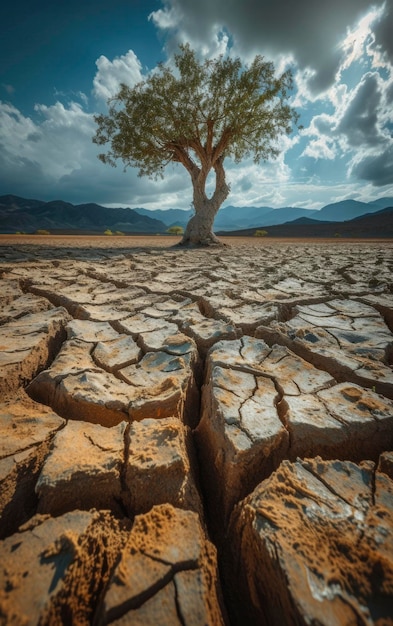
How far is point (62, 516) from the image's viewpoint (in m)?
0.67

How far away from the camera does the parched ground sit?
54 cm

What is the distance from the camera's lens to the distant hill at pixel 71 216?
6625cm

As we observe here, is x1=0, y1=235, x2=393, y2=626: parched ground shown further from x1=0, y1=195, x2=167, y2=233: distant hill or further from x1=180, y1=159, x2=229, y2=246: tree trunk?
x1=0, y1=195, x2=167, y2=233: distant hill

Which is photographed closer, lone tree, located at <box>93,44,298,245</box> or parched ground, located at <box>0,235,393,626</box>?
parched ground, located at <box>0,235,393,626</box>

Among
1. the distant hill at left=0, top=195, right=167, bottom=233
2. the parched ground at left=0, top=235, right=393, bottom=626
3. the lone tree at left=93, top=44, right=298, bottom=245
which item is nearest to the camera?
the parched ground at left=0, top=235, right=393, bottom=626

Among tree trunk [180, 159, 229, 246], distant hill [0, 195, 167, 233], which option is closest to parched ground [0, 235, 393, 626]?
tree trunk [180, 159, 229, 246]

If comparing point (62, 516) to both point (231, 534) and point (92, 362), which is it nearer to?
point (231, 534)

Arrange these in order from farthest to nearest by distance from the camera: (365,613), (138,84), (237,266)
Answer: (138,84) < (237,266) < (365,613)

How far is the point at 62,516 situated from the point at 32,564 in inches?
4.4

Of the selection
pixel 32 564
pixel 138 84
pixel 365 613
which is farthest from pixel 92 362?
pixel 138 84

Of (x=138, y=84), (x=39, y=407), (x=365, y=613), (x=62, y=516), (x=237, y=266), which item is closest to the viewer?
(x=365, y=613)

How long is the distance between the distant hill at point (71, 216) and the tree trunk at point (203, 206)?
61.4m

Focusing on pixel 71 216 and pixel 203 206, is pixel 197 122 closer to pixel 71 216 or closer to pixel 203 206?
pixel 203 206

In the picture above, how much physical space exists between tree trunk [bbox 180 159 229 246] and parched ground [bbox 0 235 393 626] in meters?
6.91
